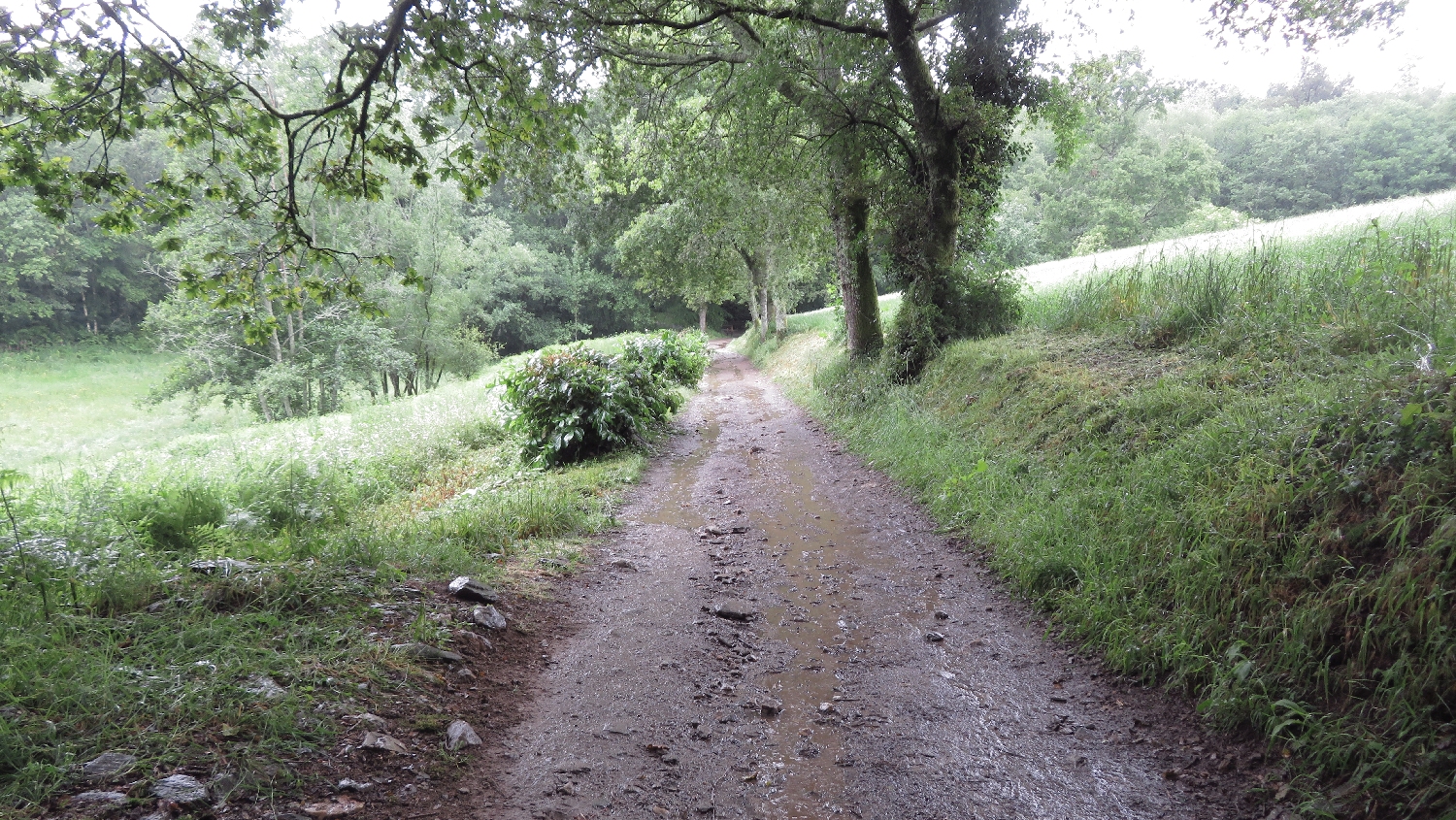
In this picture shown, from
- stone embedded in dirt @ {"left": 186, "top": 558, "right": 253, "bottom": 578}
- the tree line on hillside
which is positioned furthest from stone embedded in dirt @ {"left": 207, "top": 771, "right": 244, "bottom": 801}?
the tree line on hillside

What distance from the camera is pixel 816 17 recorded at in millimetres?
9148

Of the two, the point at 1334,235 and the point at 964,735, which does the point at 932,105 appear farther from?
the point at 964,735

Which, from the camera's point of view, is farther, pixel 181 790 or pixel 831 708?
pixel 831 708

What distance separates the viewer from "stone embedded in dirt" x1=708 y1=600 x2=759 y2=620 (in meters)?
4.80

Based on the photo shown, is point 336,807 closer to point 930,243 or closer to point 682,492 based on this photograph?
point 682,492

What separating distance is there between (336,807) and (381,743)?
42cm

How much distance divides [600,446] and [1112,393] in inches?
285

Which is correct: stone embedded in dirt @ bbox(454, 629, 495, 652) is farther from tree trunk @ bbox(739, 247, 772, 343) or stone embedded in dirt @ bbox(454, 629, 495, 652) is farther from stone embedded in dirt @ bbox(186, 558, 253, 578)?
tree trunk @ bbox(739, 247, 772, 343)

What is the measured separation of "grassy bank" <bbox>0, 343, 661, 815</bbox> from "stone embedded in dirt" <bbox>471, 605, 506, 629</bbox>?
0.68 ft

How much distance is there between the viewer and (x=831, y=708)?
11.9 feet

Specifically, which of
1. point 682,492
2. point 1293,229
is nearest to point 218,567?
point 682,492

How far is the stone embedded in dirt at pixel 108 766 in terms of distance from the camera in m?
2.31

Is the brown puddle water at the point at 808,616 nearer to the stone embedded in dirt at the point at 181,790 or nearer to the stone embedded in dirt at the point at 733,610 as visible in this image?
the stone embedded in dirt at the point at 733,610

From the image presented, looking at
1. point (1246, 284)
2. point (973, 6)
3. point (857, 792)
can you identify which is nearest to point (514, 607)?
point (857, 792)
